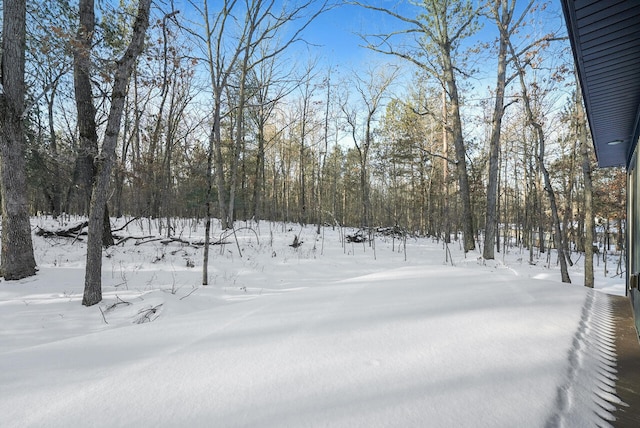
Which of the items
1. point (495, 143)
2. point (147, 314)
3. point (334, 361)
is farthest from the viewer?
point (495, 143)

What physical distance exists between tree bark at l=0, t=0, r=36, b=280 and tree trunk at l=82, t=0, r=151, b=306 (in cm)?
198

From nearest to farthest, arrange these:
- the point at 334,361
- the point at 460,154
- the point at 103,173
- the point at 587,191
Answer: the point at 334,361 → the point at 103,173 → the point at 587,191 → the point at 460,154

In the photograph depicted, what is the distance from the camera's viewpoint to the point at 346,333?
1.92m

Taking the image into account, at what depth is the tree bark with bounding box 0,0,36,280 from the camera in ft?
14.4

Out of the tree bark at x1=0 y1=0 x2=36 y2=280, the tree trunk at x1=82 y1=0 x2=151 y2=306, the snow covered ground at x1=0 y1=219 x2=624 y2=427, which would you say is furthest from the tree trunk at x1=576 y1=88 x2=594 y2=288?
the tree bark at x1=0 y1=0 x2=36 y2=280

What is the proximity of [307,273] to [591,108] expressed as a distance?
210 inches

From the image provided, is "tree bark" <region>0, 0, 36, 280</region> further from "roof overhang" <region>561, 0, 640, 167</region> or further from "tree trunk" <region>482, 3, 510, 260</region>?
"tree trunk" <region>482, 3, 510, 260</region>

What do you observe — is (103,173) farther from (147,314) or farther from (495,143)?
(495,143)

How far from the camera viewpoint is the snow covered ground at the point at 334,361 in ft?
3.70

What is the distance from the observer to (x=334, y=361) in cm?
153

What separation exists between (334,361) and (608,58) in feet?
11.4

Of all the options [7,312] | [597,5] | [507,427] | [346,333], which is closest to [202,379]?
[346,333]

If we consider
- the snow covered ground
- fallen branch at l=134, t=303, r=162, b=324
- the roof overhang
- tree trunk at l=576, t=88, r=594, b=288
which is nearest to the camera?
the snow covered ground

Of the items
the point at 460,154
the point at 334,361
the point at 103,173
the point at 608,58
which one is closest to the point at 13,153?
the point at 103,173
